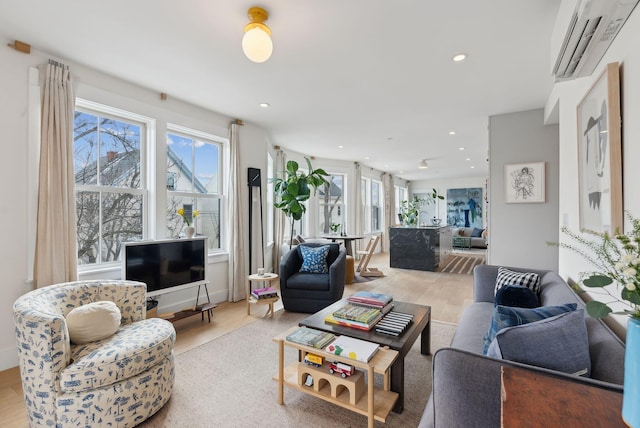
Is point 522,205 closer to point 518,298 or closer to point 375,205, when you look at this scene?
point 518,298

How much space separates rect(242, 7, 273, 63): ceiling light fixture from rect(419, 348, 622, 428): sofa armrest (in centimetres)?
193

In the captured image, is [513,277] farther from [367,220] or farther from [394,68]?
[367,220]

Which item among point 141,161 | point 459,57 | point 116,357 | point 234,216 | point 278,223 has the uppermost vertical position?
point 459,57

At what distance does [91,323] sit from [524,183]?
4592 mm

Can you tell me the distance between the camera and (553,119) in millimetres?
3432

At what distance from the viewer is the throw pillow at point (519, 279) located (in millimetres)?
2359

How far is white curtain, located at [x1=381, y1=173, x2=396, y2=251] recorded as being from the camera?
9.52 meters

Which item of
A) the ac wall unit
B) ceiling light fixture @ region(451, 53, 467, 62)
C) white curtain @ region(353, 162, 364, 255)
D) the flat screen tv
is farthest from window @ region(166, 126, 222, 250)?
white curtain @ region(353, 162, 364, 255)

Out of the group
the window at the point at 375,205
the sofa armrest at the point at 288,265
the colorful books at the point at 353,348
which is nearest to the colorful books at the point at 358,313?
the colorful books at the point at 353,348

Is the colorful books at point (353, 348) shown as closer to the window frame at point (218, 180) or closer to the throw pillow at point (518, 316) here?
the throw pillow at point (518, 316)

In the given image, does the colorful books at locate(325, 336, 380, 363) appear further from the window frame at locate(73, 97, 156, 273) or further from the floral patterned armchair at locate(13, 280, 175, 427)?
the window frame at locate(73, 97, 156, 273)

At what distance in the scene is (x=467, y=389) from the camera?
0.98 m

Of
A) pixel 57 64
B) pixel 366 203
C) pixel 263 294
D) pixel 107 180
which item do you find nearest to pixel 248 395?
pixel 263 294

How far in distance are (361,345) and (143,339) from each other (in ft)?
4.50
